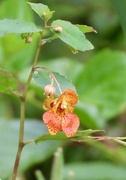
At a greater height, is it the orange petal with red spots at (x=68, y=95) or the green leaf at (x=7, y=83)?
the green leaf at (x=7, y=83)

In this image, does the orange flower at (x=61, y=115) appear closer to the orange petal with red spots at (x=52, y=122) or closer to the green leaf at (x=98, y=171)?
the orange petal with red spots at (x=52, y=122)

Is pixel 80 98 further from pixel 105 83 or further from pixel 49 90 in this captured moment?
pixel 49 90

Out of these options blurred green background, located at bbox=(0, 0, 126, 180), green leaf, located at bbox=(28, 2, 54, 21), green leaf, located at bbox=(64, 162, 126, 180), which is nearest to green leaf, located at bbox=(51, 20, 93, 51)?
green leaf, located at bbox=(28, 2, 54, 21)

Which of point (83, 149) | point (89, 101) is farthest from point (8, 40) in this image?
point (83, 149)

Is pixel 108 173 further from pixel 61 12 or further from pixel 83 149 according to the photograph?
pixel 61 12

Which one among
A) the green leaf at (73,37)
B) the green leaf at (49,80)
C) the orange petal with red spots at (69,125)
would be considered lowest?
the orange petal with red spots at (69,125)

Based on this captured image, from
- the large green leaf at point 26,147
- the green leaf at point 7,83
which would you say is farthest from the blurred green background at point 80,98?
the green leaf at point 7,83

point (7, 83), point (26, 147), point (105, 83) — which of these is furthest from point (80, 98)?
point (7, 83)
